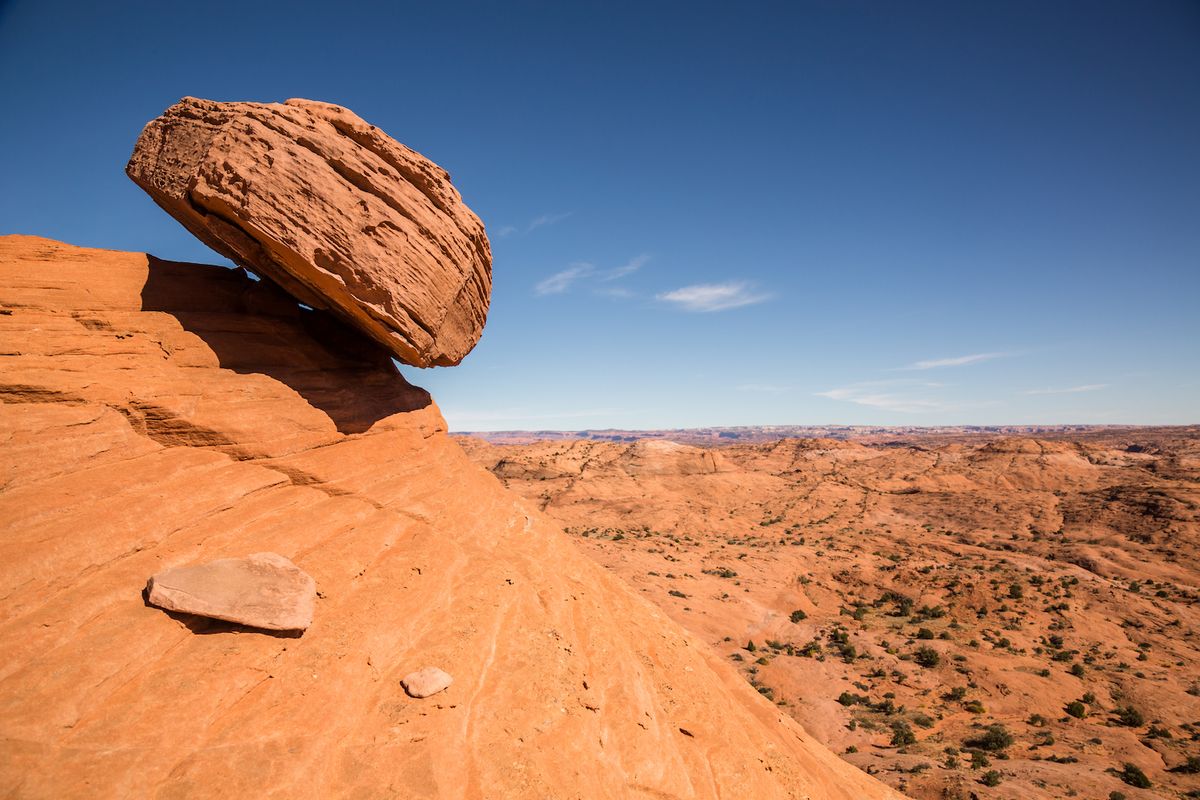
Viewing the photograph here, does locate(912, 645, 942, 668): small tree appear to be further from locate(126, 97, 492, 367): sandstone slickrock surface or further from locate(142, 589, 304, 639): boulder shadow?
locate(142, 589, 304, 639): boulder shadow

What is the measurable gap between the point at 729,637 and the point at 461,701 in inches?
999

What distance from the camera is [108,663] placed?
21.5ft

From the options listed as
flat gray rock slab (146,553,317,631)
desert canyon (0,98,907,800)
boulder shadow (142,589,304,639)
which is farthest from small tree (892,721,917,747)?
boulder shadow (142,589,304,639)

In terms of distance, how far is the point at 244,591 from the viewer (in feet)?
25.8

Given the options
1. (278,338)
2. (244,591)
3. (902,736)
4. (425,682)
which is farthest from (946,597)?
(278,338)

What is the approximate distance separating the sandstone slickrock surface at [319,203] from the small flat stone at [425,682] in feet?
24.3

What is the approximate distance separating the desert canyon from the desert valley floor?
12101mm

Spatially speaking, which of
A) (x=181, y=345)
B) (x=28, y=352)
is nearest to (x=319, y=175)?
(x=181, y=345)

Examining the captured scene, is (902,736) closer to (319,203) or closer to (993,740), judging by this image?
(993,740)

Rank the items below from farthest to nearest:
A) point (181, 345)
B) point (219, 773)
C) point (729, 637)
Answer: point (729, 637) → point (181, 345) → point (219, 773)

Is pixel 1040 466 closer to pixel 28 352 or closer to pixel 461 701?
pixel 461 701

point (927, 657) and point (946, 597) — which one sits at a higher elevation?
point (946, 597)

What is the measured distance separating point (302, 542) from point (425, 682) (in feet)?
11.6

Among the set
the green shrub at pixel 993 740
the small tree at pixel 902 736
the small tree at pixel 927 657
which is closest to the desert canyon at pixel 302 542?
the small tree at pixel 902 736
